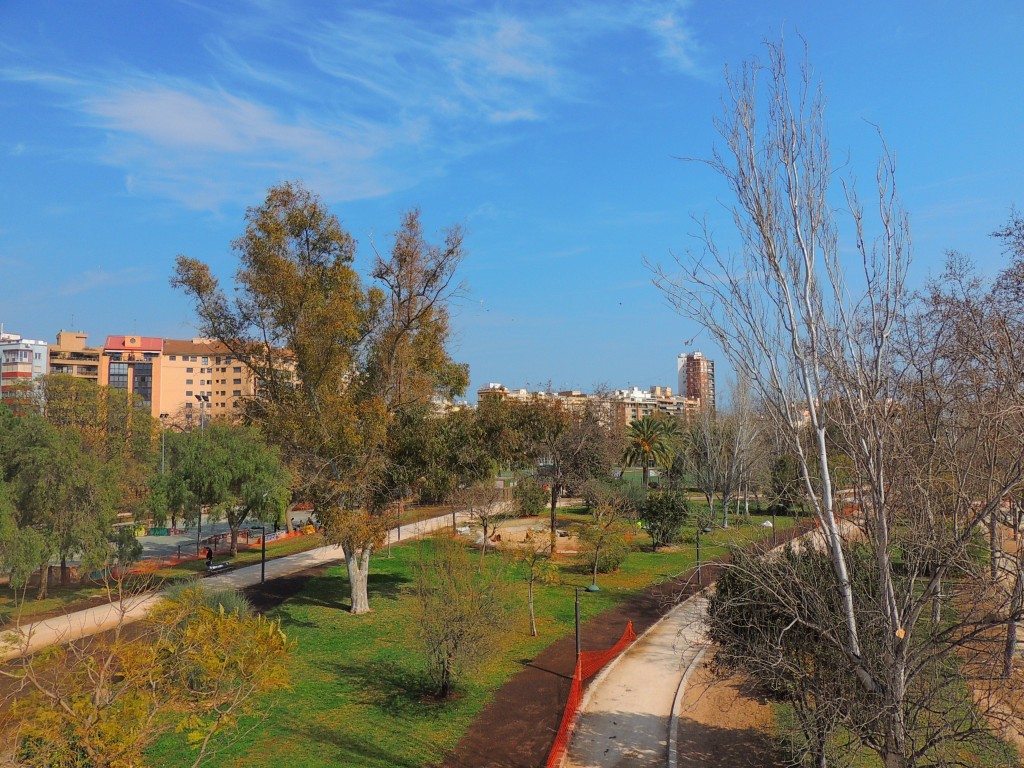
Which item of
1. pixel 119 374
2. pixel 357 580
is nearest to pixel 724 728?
pixel 357 580

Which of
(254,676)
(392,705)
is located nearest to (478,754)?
(392,705)

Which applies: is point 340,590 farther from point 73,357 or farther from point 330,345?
point 73,357

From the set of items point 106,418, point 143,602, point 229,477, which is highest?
point 106,418

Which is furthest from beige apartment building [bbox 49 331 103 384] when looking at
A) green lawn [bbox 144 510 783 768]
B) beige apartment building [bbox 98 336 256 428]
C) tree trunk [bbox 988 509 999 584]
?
tree trunk [bbox 988 509 999 584]

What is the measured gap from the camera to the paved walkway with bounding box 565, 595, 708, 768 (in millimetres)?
12047

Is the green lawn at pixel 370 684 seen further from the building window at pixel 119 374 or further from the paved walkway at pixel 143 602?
the building window at pixel 119 374

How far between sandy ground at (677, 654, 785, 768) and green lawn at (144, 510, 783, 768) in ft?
9.99

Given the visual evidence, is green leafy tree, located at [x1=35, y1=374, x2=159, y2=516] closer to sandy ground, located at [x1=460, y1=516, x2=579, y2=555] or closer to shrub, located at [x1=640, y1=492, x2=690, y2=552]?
sandy ground, located at [x1=460, y1=516, x2=579, y2=555]

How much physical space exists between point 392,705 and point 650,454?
110 feet

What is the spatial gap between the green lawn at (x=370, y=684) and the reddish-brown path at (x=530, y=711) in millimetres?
335

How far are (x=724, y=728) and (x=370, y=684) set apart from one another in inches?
289

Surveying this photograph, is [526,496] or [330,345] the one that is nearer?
[330,345]

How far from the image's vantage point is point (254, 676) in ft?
31.8

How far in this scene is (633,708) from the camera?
14.2m
